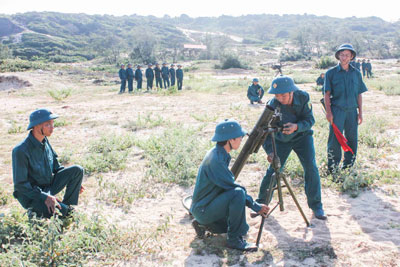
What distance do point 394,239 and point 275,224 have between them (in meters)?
1.17

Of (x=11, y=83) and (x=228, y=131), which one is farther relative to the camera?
(x=11, y=83)

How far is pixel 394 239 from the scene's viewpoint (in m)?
3.36

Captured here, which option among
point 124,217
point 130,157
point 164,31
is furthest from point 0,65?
point 164,31

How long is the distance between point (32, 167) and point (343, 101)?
3980 millimetres

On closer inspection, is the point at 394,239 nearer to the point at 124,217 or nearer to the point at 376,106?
the point at 124,217

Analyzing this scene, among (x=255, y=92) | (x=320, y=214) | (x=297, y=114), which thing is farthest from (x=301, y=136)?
(x=255, y=92)

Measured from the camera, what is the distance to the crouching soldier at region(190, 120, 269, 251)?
3082mm

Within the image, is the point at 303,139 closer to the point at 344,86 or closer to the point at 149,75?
the point at 344,86

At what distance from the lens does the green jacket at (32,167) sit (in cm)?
340

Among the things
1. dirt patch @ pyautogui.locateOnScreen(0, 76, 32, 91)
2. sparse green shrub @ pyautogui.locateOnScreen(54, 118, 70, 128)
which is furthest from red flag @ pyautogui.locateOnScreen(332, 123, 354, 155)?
dirt patch @ pyautogui.locateOnScreen(0, 76, 32, 91)

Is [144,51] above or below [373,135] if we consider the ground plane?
above

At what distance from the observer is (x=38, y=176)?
3.63 m

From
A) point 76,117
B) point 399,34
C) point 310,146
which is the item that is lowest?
point 76,117

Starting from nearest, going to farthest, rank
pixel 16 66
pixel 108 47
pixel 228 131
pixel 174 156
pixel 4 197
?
pixel 228 131
pixel 4 197
pixel 174 156
pixel 16 66
pixel 108 47
